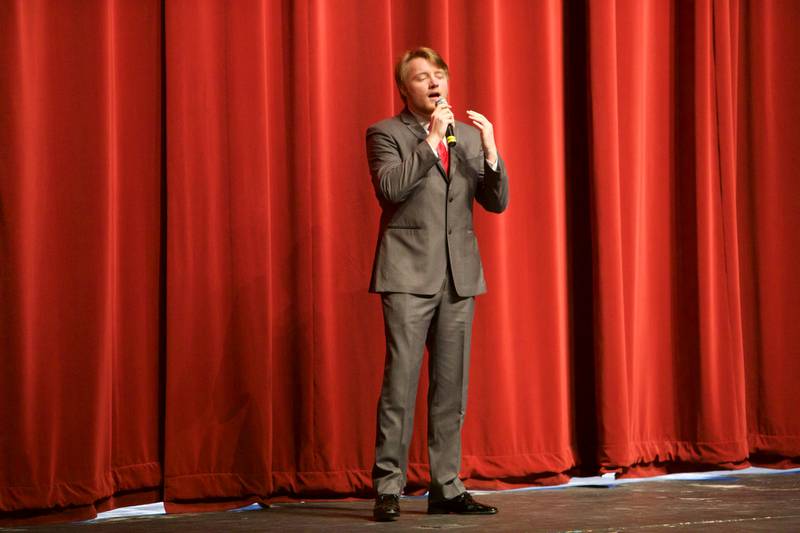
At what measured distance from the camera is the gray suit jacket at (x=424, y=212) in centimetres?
276

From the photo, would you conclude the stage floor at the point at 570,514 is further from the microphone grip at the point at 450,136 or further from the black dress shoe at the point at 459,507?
the microphone grip at the point at 450,136

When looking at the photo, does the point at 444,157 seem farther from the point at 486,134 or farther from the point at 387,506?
the point at 387,506

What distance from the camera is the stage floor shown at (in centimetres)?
270

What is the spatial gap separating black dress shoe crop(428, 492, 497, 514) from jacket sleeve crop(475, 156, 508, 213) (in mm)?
897

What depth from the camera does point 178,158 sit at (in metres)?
3.26

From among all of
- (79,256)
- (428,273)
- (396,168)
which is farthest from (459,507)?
(79,256)

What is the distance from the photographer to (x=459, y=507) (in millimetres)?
2844

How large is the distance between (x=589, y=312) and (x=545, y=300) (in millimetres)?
236

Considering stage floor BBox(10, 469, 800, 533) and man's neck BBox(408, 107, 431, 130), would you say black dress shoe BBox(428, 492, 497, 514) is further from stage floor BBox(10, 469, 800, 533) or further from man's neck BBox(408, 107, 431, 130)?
man's neck BBox(408, 107, 431, 130)

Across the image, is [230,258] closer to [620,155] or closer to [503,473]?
[503,473]

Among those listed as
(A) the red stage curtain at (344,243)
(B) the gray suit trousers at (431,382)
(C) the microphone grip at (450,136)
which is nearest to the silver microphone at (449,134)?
(C) the microphone grip at (450,136)

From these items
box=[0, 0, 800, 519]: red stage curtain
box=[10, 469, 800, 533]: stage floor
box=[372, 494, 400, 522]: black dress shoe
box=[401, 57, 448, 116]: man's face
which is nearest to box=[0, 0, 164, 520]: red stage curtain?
box=[0, 0, 800, 519]: red stage curtain

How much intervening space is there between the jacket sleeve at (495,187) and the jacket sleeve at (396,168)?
0.21 metres

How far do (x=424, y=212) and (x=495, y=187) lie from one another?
0.75 feet
